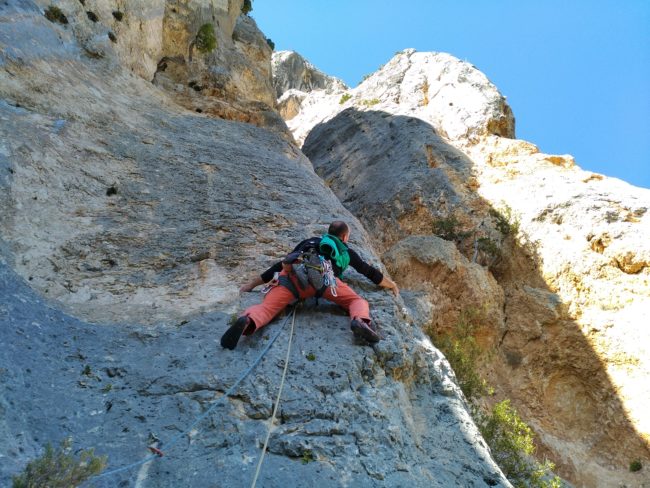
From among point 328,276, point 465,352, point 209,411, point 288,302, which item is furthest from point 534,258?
point 209,411

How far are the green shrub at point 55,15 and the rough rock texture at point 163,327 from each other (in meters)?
0.52

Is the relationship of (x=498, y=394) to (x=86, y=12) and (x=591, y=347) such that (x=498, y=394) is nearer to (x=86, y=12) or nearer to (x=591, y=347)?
(x=591, y=347)

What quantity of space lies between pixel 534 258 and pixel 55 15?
11332mm

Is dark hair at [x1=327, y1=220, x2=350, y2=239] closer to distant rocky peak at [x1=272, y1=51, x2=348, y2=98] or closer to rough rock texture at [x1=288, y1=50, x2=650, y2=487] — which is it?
rough rock texture at [x1=288, y1=50, x2=650, y2=487]

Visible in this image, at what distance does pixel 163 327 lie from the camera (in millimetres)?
5773

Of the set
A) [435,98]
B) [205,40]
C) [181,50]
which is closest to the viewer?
[181,50]

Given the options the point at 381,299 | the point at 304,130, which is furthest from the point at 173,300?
the point at 304,130

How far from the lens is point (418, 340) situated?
6871 mm

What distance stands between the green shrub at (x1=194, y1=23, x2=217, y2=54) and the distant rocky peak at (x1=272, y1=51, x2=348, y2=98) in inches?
769

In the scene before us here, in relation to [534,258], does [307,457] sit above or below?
below

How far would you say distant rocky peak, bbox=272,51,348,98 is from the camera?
121ft

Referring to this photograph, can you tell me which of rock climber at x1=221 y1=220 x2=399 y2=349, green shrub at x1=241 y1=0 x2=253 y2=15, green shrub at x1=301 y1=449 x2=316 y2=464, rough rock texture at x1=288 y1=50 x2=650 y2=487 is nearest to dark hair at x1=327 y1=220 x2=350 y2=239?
rock climber at x1=221 y1=220 x2=399 y2=349

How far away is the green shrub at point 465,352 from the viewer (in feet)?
30.4

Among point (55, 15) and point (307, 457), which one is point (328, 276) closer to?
point (307, 457)
